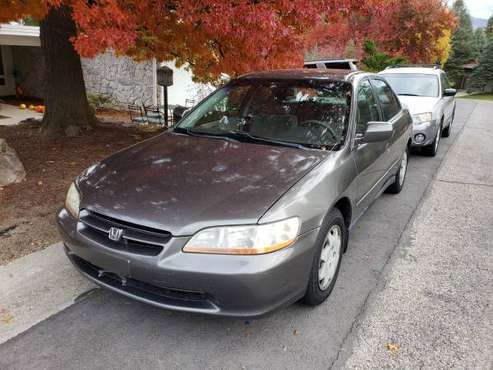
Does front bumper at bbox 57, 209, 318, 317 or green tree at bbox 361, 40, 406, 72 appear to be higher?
green tree at bbox 361, 40, 406, 72

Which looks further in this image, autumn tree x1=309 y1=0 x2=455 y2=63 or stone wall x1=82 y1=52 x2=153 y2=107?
autumn tree x1=309 y1=0 x2=455 y2=63

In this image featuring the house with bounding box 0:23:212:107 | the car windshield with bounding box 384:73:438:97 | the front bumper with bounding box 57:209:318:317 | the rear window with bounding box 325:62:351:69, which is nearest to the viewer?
the front bumper with bounding box 57:209:318:317

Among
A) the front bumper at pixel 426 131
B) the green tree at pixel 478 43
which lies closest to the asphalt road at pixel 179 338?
the front bumper at pixel 426 131

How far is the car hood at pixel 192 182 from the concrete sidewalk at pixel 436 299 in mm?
1117

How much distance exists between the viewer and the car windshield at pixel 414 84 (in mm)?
8211

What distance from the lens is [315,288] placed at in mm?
2840

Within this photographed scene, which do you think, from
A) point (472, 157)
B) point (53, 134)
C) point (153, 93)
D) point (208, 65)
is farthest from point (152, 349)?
point (153, 93)

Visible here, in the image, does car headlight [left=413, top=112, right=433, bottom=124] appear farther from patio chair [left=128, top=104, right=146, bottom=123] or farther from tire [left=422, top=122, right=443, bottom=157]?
patio chair [left=128, top=104, right=146, bottom=123]

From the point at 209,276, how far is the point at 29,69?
17.0m

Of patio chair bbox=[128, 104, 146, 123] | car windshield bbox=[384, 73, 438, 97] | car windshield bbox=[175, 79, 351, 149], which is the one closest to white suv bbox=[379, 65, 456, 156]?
car windshield bbox=[384, 73, 438, 97]

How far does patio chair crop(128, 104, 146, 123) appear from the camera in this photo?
1129 centimetres

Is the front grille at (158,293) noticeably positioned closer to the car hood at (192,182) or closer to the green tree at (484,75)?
the car hood at (192,182)

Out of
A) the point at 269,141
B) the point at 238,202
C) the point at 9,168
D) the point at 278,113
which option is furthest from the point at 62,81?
the point at 238,202

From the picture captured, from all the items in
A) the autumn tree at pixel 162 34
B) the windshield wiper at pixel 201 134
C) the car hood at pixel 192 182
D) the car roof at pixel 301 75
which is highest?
the autumn tree at pixel 162 34
